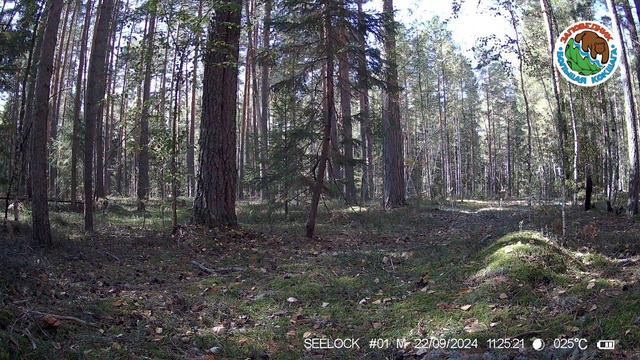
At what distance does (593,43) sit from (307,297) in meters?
8.30

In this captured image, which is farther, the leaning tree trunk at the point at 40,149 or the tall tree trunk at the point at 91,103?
the tall tree trunk at the point at 91,103

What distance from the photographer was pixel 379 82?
34.4ft

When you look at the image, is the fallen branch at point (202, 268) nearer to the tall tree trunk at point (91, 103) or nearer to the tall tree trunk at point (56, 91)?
the tall tree trunk at point (91, 103)

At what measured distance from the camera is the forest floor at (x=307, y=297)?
392cm

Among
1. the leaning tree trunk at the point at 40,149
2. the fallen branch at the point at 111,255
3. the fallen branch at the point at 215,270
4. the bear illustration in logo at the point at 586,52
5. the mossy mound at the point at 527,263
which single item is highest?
the bear illustration in logo at the point at 586,52

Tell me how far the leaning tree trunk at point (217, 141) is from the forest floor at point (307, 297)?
997 mm

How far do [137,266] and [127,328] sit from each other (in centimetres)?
314

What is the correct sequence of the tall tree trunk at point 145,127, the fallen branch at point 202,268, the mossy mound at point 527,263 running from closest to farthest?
1. the mossy mound at point 527,263
2. the fallen branch at point 202,268
3. the tall tree trunk at point 145,127

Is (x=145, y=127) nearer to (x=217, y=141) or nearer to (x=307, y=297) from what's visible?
(x=217, y=141)

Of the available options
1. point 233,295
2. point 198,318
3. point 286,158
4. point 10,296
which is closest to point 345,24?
point 286,158

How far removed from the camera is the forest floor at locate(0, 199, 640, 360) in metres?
3.92

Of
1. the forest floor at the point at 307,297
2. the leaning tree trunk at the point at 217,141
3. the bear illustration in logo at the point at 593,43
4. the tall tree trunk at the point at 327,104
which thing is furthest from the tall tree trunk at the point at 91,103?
the bear illustration in logo at the point at 593,43

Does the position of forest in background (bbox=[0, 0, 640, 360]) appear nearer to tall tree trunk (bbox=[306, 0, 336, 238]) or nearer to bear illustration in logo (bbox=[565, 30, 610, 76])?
tall tree trunk (bbox=[306, 0, 336, 238])

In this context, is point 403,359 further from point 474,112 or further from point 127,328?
point 474,112
